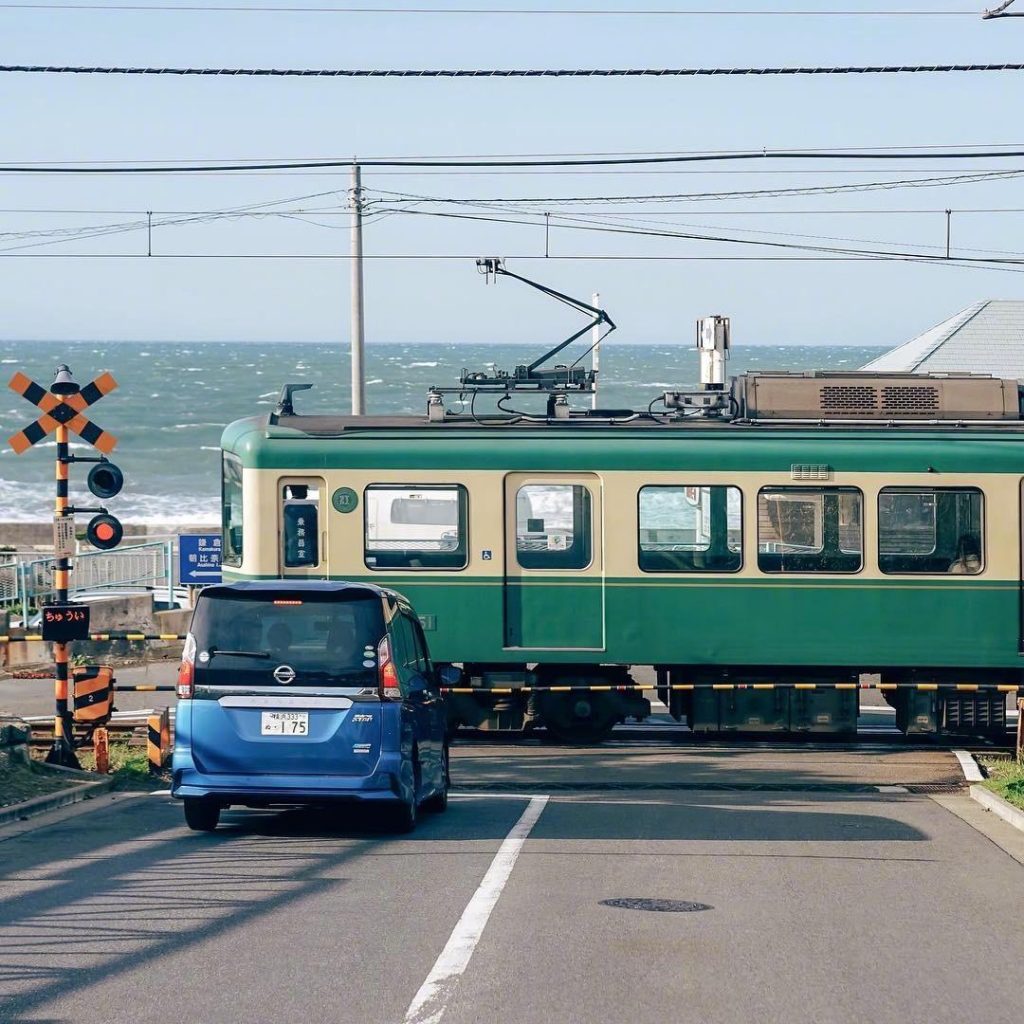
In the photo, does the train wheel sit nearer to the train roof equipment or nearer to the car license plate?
the train roof equipment

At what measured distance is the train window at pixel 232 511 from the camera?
758 inches

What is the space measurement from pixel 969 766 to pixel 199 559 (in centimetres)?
1058

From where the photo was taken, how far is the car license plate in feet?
37.9

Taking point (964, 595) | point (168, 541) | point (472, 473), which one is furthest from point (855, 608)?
point (168, 541)

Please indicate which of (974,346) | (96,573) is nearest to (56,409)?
(96,573)

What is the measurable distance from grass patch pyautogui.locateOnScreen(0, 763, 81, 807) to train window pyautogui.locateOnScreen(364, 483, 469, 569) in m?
5.25

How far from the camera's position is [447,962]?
303 inches

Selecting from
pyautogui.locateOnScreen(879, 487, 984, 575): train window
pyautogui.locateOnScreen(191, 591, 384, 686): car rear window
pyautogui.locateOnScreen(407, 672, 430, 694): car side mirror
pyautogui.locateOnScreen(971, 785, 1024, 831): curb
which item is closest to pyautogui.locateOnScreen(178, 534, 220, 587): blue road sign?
pyautogui.locateOnScreen(879, 487, 984, 575): train window

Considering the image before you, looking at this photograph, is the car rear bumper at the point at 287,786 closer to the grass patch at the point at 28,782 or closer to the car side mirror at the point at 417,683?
the car side mirror at the point at 417,683

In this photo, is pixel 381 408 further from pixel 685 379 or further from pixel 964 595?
pixel 964 595

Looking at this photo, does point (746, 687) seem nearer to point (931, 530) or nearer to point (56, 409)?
point (931, 530)

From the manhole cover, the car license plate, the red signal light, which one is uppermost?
the red signal light

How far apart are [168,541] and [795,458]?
1660cm

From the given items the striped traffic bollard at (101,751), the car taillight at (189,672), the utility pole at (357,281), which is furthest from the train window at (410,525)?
the utility pole at (357,281)
